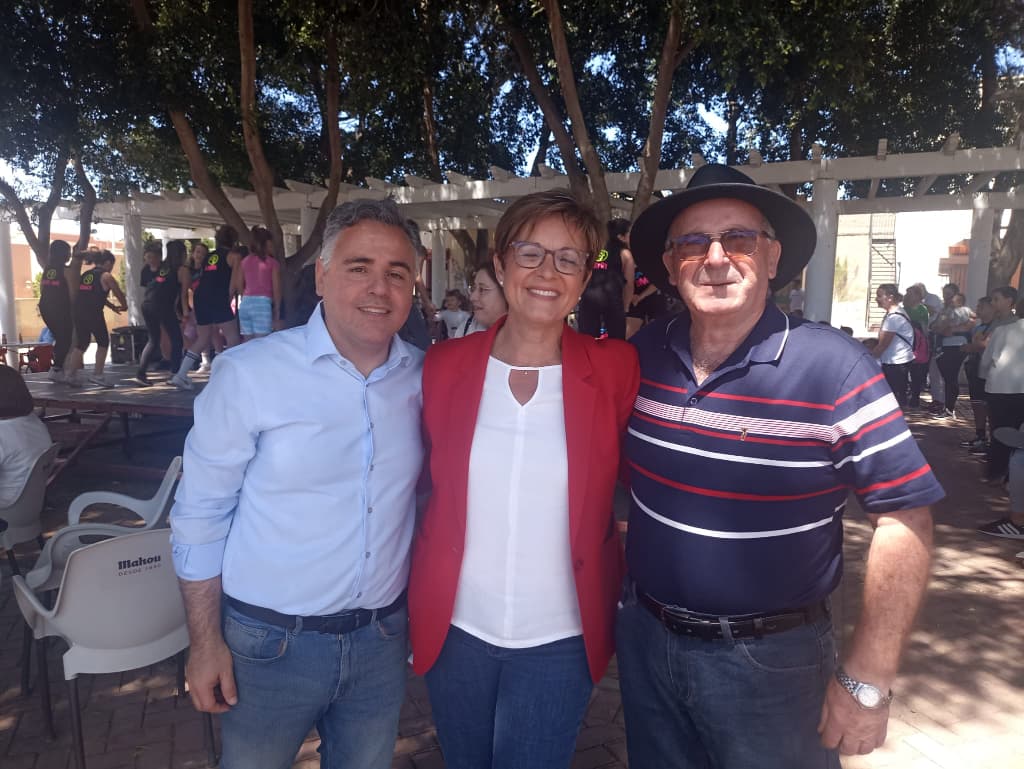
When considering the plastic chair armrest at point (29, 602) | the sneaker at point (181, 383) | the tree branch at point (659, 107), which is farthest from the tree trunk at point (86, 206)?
the plastic chair armrest at point (29, 602)

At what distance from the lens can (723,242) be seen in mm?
1754

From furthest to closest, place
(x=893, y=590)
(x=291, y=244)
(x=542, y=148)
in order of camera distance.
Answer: (x=291, y=244)
(x=542, y=148)
(x=893, y=590)

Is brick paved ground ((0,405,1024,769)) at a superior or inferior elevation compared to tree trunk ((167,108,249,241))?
inferior

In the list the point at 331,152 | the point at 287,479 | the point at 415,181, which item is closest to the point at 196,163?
the point at 331,152

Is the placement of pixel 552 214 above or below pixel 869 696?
above

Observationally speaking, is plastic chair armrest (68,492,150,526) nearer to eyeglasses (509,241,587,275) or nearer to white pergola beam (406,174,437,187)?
eyeglasses (509,241,587,275)

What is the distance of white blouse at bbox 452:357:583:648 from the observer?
180cm

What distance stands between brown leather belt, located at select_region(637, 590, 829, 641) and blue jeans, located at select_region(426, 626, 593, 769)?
0.28 metres

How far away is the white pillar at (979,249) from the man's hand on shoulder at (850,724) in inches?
541

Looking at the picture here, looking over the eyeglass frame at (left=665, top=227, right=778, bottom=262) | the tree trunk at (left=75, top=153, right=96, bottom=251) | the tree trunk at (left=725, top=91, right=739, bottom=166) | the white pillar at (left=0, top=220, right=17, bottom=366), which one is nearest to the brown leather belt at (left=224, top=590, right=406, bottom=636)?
the eyeglass frame at (left=665, top=227, right=778, bottom=262)

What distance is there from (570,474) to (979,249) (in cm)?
1435

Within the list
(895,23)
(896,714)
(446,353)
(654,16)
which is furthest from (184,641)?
(895,23)

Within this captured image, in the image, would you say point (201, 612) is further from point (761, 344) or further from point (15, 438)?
point (15, 438)

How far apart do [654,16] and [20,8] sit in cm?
748
